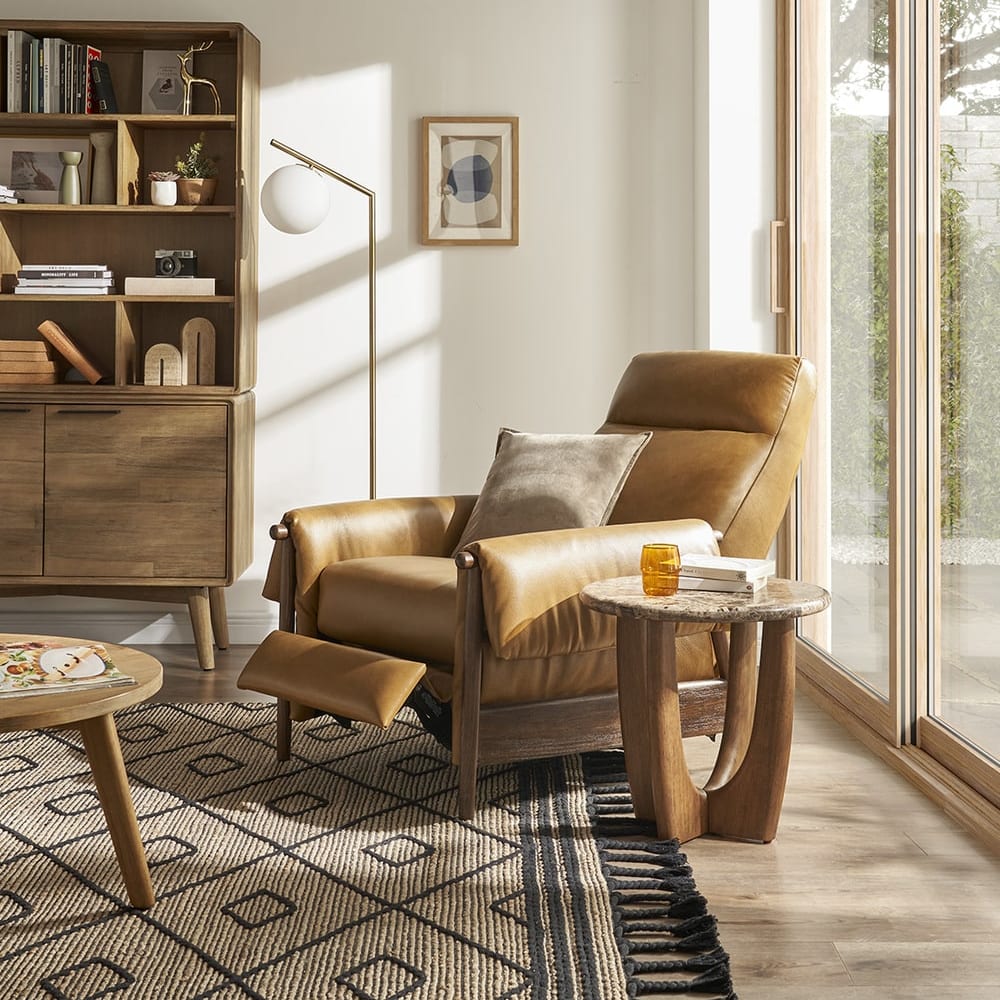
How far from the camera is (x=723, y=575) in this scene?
86.5 inches

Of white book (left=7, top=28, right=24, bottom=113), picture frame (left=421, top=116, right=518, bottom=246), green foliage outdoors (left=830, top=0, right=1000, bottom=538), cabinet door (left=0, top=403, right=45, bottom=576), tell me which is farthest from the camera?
picture frame (left=421, top=116, right=518, bottom=246)

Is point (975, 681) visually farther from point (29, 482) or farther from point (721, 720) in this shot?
point (29, 482)

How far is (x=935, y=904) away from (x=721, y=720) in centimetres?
77

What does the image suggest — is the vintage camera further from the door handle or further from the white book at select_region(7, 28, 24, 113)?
the door handle

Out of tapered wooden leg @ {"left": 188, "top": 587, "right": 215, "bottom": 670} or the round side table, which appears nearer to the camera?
the round side table

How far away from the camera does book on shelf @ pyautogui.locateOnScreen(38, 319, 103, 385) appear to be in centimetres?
385

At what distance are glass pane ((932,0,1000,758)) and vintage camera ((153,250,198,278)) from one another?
2.39 metres

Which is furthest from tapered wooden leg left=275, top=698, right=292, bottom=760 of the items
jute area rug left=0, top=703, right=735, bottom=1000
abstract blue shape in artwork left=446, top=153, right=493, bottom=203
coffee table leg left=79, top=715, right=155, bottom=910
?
abstract blue shape in artwork left=446, top=153, right=493, bottom=203

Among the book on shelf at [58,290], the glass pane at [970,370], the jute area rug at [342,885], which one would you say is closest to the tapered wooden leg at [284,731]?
the jute area rug at [342,885]

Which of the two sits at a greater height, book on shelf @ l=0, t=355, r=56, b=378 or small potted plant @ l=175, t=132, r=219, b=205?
small potted plant @ l=175, t=132, r=219, b=205

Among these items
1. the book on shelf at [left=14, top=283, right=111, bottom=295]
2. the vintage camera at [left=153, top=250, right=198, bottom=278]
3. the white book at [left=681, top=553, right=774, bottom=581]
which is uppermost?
the vintage camera at [left=153, top=250, right=198, bottom=278]

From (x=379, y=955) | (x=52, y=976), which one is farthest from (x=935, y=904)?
(x=52, y=976)

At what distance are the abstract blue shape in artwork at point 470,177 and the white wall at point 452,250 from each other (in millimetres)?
130

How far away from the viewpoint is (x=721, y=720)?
268 centimetres
